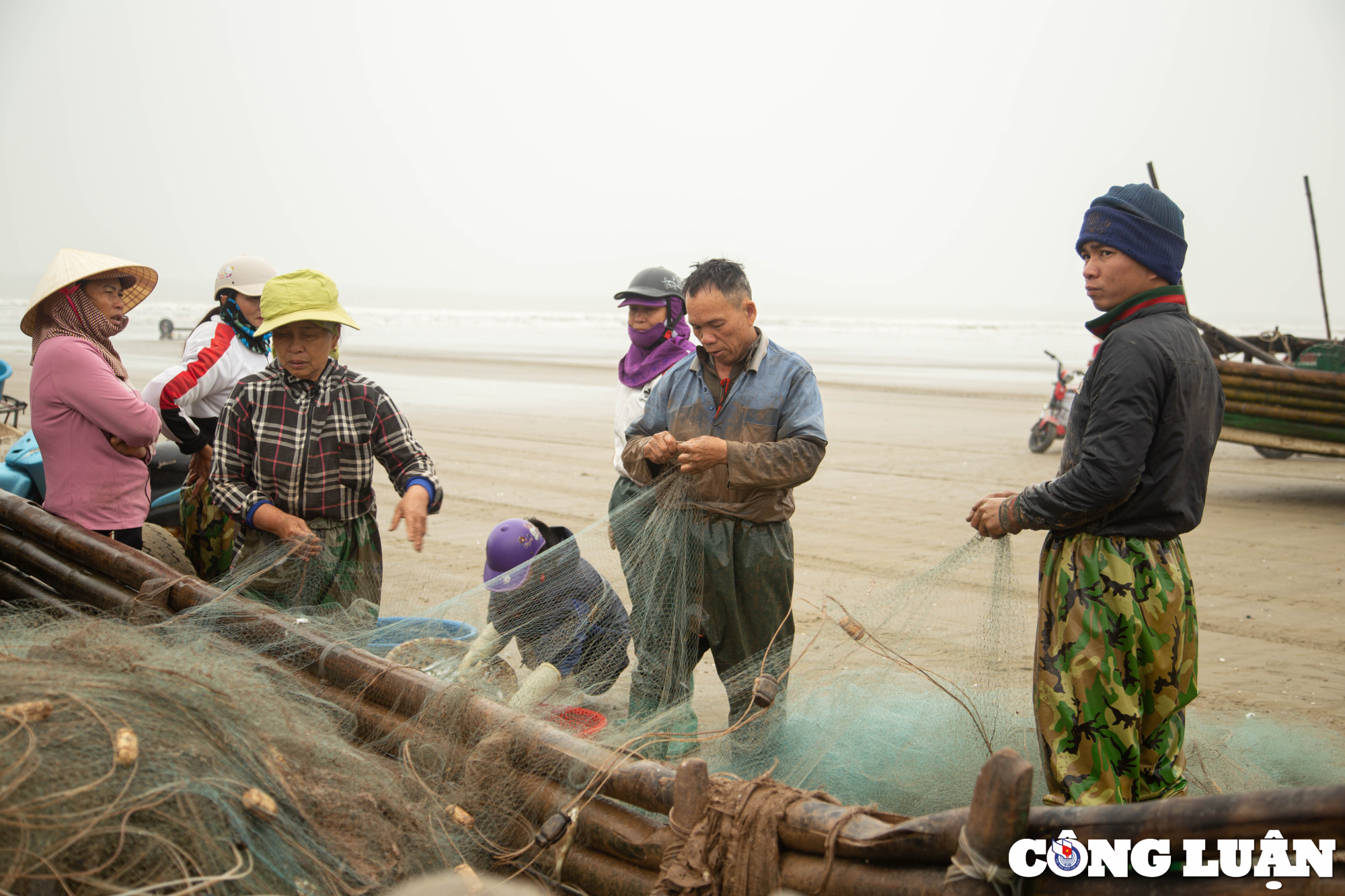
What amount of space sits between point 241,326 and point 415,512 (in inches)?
69.6

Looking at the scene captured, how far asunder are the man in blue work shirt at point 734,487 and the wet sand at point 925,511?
0.79 meters

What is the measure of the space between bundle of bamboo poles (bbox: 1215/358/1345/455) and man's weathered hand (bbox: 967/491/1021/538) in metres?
7.90

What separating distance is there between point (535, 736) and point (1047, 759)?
135cm

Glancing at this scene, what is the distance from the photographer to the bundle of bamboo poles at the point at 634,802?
131 centimetres

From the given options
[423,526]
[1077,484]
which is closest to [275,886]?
[423,526]

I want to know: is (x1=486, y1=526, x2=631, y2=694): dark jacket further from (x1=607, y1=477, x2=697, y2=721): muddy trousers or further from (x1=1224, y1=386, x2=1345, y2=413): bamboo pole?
(x1=1224, y1=386, x2=1345, y2=413): bamboo pole

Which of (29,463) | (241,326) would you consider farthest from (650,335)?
(29,463)

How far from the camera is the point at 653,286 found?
3.81m

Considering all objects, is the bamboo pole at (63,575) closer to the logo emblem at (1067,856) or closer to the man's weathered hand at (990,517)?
the man's weathered hand at (990,517)

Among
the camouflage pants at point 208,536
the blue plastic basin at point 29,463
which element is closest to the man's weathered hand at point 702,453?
the camouflage pants at point 208,536

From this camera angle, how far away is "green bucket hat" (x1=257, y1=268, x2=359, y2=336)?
2.92 m

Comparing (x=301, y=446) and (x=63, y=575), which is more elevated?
(x=301, y=446)

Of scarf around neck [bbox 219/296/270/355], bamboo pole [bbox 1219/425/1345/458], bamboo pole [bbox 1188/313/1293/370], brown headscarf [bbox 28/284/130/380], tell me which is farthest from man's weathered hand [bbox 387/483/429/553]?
bamboo pole [bbox 1188/313/1293/370]

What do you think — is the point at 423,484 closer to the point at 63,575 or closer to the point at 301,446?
the point at 301,446
